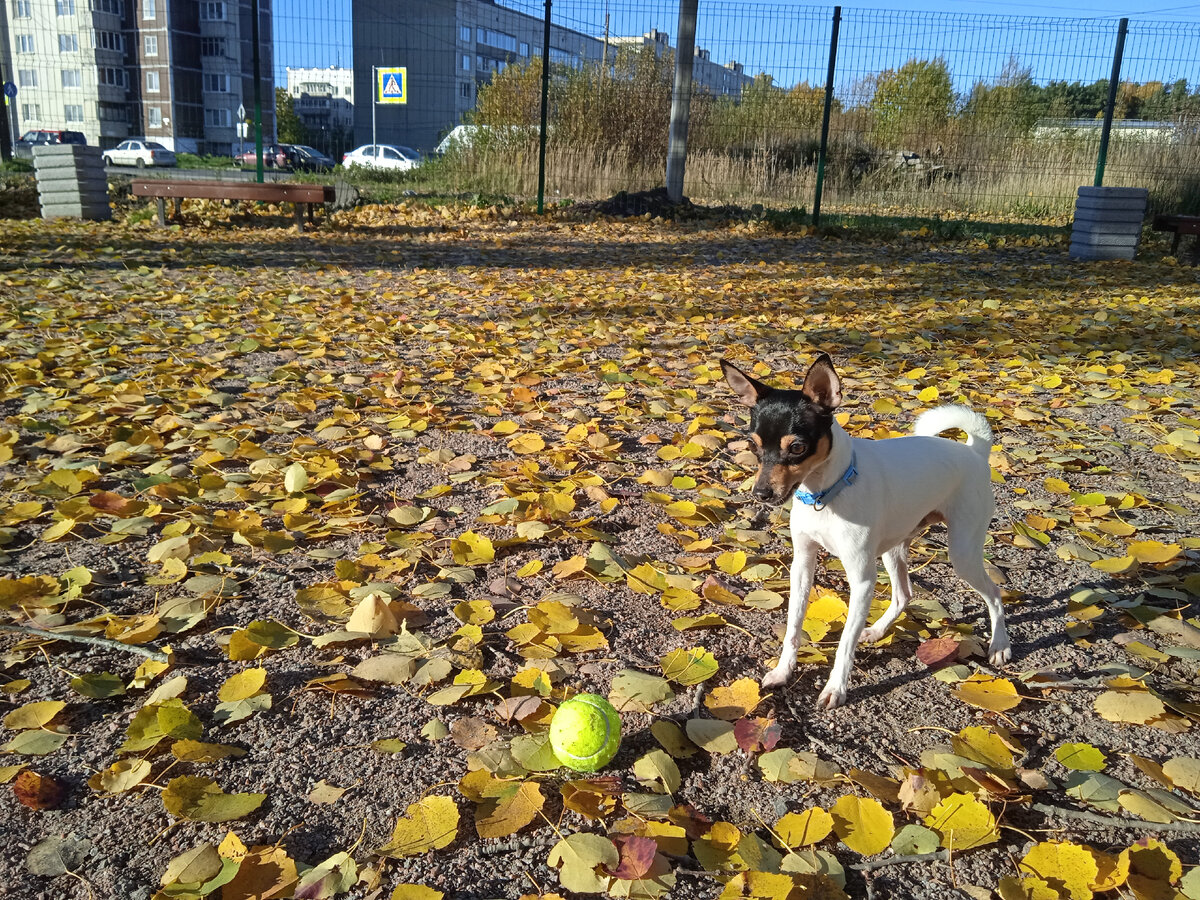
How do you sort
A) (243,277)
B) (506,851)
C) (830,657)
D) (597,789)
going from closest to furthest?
1. (506,851)
2. (597,789)
3. (830,657)
4. (243,277)

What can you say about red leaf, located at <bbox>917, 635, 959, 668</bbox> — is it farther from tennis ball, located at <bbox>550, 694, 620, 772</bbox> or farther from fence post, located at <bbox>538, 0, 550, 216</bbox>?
fence post, located at <bbox>538, 0, 550, 216</bbox>

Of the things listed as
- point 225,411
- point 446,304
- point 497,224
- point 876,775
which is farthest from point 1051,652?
point 497,224

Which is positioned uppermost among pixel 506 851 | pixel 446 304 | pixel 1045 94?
pixel 1045 94

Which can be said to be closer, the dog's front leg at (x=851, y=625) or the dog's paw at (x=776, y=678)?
the dog's front leg at (x=851, y=625)

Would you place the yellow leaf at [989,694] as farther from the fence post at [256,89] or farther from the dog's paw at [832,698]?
the fence post at [256,89]

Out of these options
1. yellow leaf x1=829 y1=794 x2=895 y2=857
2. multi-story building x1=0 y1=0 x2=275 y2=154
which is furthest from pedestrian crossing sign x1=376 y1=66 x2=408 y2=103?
multi-story building x1=0 y1=0 x2=275 y2=154

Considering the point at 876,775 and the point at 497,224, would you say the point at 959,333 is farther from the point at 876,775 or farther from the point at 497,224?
the point at 497,224

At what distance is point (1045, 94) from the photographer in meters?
19.2

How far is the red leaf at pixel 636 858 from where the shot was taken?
62.2 inches

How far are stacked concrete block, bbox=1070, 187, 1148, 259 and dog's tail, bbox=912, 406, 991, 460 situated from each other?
413 inches

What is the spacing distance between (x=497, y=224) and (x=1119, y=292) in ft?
29.5

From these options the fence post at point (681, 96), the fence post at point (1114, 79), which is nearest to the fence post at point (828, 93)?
the fence post at point (681, 96)

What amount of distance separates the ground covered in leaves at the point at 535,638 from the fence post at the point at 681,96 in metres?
10.2

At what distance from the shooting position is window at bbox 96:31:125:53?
6538 cm
